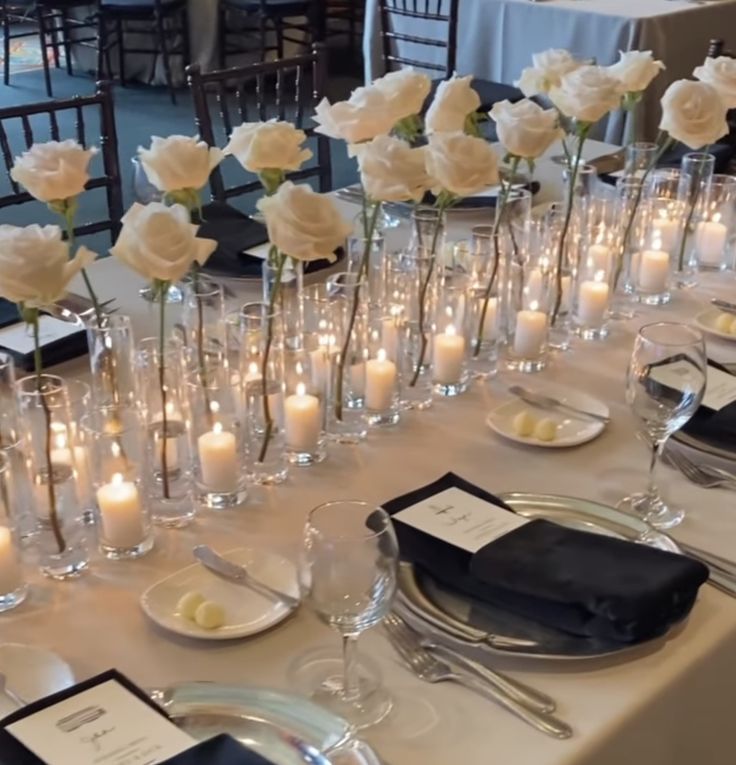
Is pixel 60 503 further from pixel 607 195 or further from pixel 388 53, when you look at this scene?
pixel 388 53

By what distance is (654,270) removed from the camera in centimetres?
166

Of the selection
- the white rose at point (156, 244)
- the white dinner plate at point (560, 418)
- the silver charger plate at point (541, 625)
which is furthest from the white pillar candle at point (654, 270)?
the white rose at point (156, 244)

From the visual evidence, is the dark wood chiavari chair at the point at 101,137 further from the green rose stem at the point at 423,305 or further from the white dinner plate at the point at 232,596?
the white dinner plate at the point at 232,596

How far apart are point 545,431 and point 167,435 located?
0.43 metres

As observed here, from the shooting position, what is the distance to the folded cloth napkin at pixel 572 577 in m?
0.91

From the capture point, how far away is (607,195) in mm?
1648

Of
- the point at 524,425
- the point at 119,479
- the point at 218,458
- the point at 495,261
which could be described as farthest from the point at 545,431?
the point at 119,479

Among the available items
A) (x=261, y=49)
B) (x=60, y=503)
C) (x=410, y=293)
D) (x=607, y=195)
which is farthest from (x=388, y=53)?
(x=60, y=503)

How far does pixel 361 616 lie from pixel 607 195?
3.29 feet

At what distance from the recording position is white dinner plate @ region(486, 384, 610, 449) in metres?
1.27

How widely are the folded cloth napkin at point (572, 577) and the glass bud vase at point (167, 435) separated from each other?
234 mm

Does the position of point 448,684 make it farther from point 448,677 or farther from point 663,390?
point 663,390

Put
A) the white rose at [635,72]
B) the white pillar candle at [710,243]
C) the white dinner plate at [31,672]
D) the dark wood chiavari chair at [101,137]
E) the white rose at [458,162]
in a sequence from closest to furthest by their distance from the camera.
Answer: the white dinner plate at [31,672]
the white rose at [458,162]
the white rose at [635,72]
the white pillar candle at [710,243]
the dark wood chiavari chair at [101,137]

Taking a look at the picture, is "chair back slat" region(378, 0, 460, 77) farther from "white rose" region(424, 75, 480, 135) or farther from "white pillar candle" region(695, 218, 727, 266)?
"white rose" region(424, 75, 480, 135)
